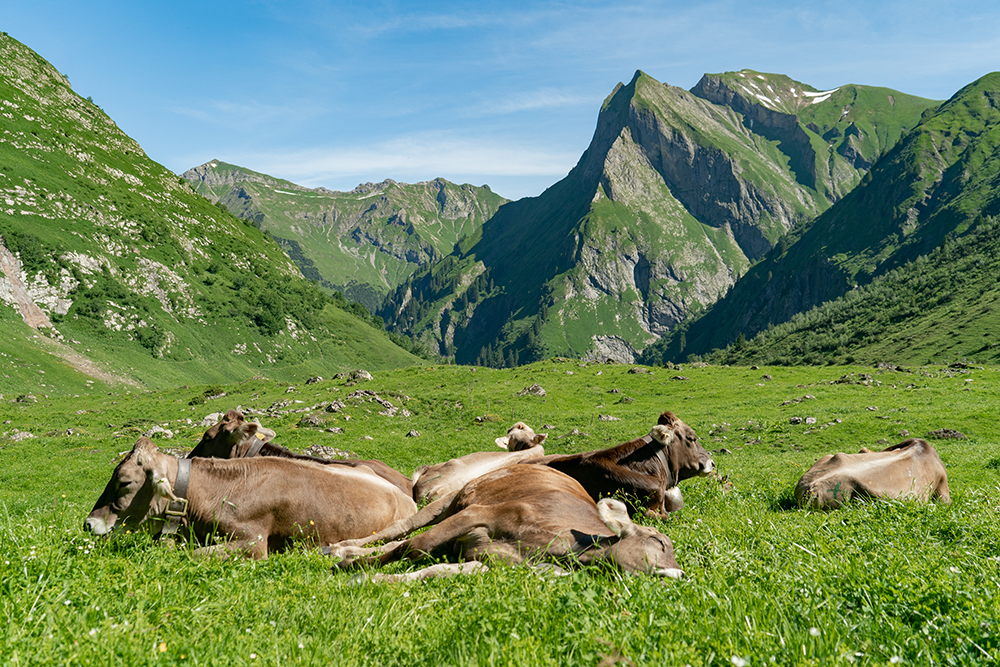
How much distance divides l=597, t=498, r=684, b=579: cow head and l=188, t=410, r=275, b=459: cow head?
7.10 meters

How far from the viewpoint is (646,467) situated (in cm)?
1028

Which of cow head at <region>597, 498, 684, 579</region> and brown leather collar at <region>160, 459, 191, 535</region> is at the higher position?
cow head at <region>597, 498, 684, 579</region>

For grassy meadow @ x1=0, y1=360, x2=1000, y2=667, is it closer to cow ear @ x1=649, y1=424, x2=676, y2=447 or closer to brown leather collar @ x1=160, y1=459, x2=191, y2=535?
brown leather collar @ x1=160, y1=459, x2=191, y2=535

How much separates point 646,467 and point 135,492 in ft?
26.0

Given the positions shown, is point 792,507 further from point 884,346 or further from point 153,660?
point 884,346

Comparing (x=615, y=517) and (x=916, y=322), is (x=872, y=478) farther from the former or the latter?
(x=916, y=322)

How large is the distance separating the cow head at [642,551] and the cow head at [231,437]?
23.3 feet

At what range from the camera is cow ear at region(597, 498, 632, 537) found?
231 inches

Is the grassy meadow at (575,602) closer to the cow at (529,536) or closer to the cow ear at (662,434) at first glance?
the cow at (529,536)

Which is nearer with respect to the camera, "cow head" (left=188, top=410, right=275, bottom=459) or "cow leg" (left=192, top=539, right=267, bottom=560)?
"cow leg" (left=192, top=539, right=267, bottom=560)

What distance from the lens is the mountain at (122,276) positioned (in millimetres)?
78000

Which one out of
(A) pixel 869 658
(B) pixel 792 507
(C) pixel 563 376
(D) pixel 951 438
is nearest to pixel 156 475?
(A) pixel 869 658

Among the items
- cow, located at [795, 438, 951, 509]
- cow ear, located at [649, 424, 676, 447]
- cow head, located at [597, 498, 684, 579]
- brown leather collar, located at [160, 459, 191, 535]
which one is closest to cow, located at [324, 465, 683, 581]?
cow head, located at [597, 498, 684, 579]

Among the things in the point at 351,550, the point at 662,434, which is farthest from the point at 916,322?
the point at 351,550
